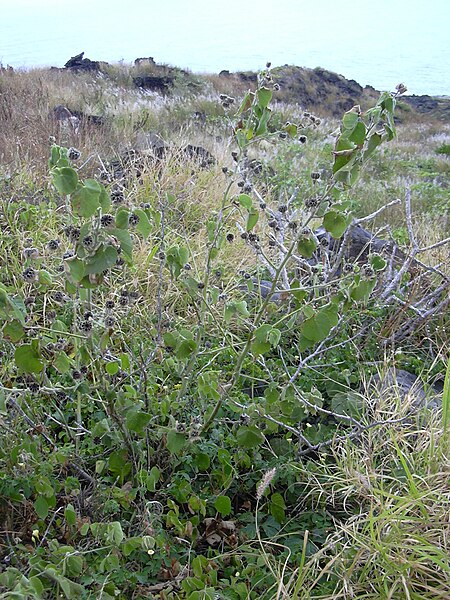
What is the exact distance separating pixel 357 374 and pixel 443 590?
120cm

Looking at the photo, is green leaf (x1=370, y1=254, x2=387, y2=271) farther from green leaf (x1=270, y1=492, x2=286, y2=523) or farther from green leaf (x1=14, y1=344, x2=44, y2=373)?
green leaf (x1=14, y1=344, x2=44, y2=373)

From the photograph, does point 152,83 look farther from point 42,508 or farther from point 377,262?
point 42,508

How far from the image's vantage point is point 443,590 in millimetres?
1654

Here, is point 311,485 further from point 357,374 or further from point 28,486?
point 28,486

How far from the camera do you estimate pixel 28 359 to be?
1.55 meters

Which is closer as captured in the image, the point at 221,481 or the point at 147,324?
the point at 221,481

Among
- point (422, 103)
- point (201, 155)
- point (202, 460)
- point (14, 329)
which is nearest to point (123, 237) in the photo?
point (14, 329)

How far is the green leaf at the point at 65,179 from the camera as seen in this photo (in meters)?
1.32

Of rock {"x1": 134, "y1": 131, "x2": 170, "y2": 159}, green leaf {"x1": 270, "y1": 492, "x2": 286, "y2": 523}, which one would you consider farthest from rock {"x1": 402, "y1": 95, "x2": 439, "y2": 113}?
green leaf {"x1": 270, "y1": 492, "x2": 286, "y2": 523}

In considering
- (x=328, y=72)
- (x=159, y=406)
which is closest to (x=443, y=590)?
(x=159, y=406)

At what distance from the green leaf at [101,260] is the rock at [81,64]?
17.1 metres

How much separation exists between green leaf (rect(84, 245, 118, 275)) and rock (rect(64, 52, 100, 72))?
56.2 feet

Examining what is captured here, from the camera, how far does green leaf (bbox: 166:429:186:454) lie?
5.90 ft

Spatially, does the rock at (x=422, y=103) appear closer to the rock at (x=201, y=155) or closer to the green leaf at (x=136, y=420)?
the rock at (x=201, y=155)
